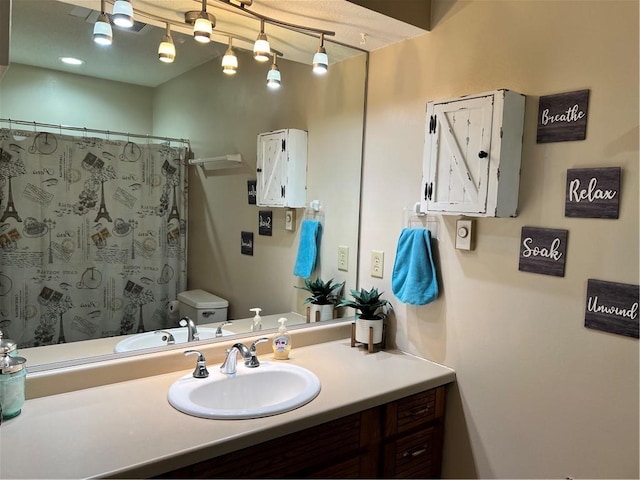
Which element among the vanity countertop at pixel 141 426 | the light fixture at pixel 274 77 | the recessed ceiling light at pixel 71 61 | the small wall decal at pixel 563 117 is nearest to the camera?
the vanity countertop at pixel 141 426

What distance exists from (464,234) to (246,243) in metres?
0.97

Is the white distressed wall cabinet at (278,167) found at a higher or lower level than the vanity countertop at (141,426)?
higher

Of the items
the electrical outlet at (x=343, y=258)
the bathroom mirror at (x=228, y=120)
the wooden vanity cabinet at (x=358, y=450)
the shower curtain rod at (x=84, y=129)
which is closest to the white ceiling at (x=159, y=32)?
the bathroom mirror at (x=228, y=120)

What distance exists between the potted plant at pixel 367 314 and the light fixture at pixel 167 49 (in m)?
1.22

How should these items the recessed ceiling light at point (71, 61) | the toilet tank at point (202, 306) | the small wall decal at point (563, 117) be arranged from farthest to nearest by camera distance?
the toilet tank at point (202, 306), the recessed ceiling light at point (71, 61), the small wall decal at point (563, 117)

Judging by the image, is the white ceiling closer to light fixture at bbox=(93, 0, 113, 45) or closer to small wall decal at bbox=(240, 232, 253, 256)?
light fixture at bbox=(93, 0, 113, 45)

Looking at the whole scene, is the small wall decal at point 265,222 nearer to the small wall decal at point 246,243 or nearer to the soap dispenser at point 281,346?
the small wall decal at point 246,243

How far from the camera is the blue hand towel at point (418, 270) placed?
5.60 ft

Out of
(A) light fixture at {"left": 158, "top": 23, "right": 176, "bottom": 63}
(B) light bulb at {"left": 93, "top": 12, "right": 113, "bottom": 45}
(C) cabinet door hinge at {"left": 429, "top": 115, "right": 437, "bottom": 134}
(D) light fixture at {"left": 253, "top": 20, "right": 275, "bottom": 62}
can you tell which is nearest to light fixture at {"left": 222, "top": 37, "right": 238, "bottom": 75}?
(D) light fixture at {"left": 253, "top": 20, "right": 275, "bottom": 62}

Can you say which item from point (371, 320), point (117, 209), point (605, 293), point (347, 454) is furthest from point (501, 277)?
point (117, 209)

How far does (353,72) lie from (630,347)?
60.1 inches

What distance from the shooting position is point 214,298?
1873 millimetres

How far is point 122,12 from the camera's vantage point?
142 centimetres

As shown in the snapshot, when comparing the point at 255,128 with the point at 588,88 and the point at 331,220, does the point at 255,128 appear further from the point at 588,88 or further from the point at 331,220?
the point at 588,88
